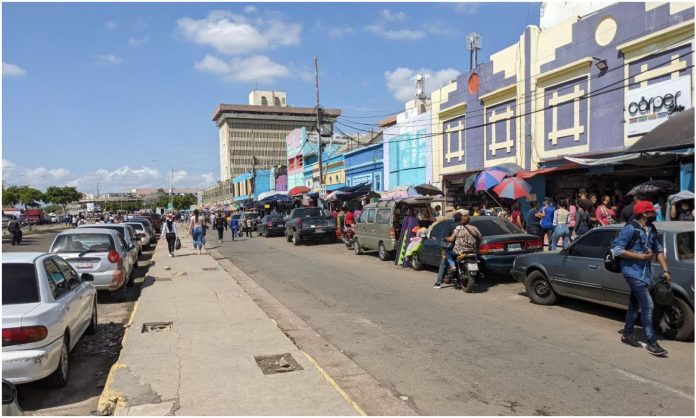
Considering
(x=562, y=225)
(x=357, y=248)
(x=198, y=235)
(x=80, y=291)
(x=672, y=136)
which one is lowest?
(x=357, y=248)

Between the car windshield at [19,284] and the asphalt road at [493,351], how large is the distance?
361 cm

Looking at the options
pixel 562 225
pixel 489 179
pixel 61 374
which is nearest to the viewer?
pixel 61 374

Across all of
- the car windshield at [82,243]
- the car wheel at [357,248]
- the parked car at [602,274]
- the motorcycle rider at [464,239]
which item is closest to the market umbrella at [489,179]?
the car wheel at [357,248]

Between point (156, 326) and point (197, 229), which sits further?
point (197, 229)

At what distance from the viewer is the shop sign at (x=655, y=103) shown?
1381 centimetres

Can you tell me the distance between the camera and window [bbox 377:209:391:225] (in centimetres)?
1631

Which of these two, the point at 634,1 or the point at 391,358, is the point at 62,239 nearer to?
the point at 391,358

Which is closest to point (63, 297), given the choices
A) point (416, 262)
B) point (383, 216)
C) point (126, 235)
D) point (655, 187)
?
point (416, 262)

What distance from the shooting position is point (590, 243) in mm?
8234

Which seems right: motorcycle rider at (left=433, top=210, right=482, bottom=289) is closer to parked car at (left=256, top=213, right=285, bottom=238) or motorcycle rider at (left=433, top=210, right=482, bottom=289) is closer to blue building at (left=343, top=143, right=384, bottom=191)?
blue building at (left=343, top=143, right=384, bottom=191)

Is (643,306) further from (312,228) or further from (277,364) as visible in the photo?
(312,228)

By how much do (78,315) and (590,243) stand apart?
7.30 meters

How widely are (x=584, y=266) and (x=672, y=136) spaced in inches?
193

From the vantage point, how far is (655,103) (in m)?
14.5
